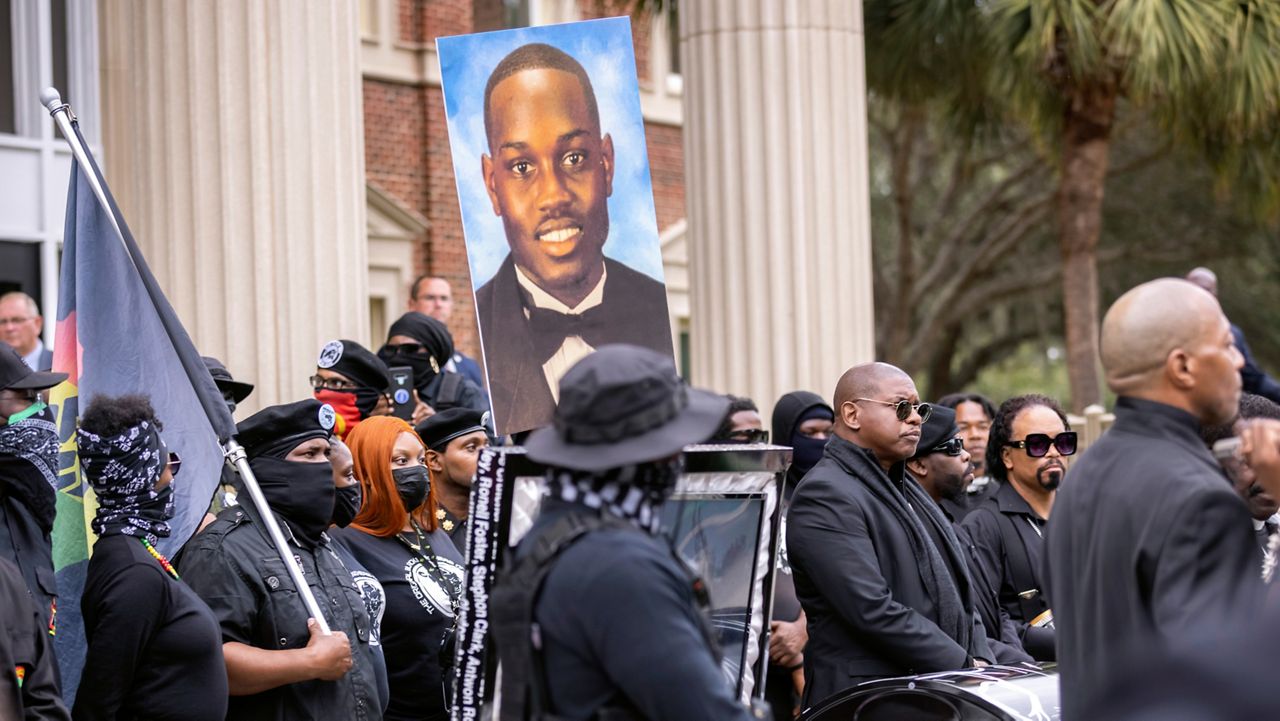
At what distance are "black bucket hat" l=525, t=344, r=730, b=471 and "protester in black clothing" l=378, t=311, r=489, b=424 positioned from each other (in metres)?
5.33

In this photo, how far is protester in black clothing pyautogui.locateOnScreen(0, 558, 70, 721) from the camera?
4.55 metres

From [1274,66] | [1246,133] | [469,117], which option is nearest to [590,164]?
[469,117]

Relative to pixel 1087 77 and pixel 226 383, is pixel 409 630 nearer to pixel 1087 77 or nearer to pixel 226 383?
pixel 226 383

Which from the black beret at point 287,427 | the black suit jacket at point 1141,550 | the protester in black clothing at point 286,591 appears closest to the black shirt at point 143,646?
the protester in black clothing at point 286,591

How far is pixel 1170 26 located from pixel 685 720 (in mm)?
11457

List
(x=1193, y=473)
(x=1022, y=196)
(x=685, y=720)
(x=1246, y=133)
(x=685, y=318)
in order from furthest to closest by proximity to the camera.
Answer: (x=1022, y=196)
(x=685, y=318)
(x=1246, y=133)
(x=1193, y=473)
(x=685, y=720)

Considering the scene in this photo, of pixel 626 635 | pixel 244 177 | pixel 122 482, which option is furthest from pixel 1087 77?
pixel 626 635

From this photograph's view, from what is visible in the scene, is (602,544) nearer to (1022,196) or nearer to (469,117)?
(469,117)

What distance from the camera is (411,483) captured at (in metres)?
6.32

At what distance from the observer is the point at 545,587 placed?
3430 mm

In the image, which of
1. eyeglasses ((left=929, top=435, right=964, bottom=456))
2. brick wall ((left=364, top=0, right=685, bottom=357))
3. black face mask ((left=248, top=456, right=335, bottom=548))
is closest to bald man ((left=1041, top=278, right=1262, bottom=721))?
black face mask ((left=248, top=456, right=335, bottom=548))

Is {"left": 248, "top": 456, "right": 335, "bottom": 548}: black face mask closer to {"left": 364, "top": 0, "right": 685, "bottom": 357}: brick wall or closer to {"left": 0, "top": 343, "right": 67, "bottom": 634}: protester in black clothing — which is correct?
{"left": 0, "top": 343, "right": 67, "bottom": 634}: protester in black clothing

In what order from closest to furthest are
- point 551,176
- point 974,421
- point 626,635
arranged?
1. point 626,635
2. point 551,176
3. point 974,421

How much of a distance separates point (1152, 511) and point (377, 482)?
329 cm
